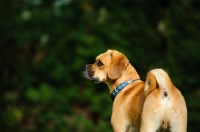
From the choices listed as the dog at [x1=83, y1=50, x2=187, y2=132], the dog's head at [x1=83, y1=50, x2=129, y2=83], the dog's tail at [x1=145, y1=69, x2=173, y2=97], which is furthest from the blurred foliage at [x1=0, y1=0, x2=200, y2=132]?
the dog's tail at [x1=145, y1=69, x2=173, y2=97]

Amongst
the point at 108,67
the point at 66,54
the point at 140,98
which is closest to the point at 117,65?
the point at 108,67

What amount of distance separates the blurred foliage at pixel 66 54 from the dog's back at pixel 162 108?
8224 millimetres

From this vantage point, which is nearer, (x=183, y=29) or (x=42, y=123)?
(x=183, y=29)

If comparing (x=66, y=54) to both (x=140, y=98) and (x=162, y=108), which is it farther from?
(x=162, y=108)

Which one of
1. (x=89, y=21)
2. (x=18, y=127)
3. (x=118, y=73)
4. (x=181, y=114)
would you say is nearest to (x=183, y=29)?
(x=89, y=21)

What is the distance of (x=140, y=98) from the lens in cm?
681

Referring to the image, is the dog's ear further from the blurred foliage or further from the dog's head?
the blurred foliage

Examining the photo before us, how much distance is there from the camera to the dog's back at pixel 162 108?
646 centimetres

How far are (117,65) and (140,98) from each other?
73cm

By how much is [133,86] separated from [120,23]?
8737 millimetres

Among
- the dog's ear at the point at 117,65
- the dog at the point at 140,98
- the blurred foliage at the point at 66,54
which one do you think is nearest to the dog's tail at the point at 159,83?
the dog at the point at 140,98

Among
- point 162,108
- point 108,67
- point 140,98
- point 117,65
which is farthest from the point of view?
point 108,67

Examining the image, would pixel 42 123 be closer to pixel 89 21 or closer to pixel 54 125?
pixel 54 125

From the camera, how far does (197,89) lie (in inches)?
577
